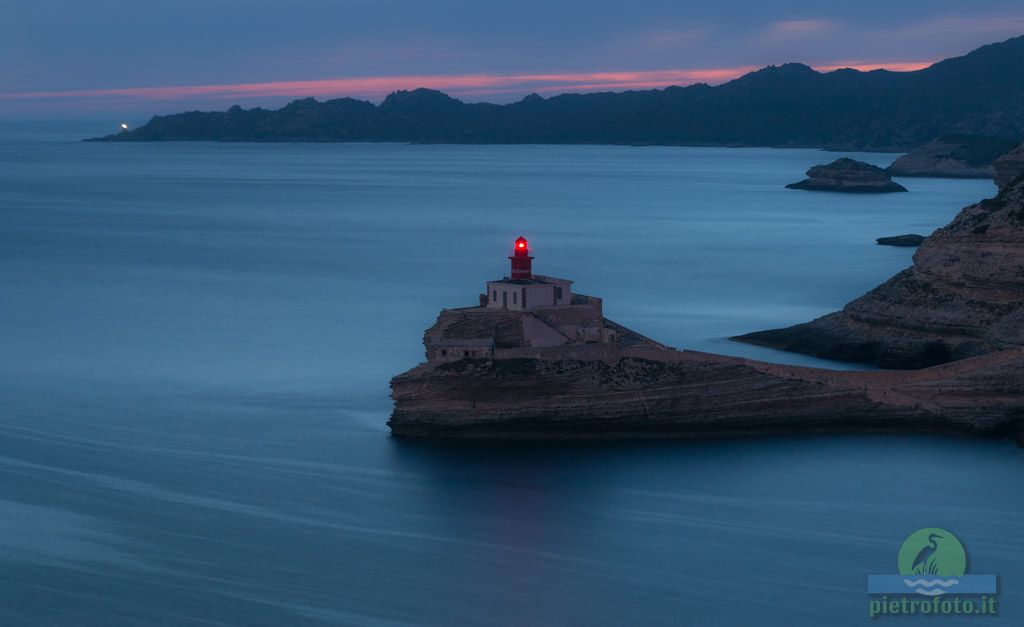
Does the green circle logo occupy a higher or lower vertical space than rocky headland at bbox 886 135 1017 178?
lower

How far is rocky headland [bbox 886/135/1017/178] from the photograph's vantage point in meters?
140

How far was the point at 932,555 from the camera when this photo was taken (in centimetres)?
2158

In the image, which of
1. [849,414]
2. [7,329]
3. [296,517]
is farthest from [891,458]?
[7,329]

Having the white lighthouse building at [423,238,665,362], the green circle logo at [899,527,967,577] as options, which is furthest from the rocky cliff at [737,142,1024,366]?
the green circle logo at [899,527,967,577]

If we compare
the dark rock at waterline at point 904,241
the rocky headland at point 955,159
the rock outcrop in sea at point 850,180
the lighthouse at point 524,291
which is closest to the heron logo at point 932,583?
the lighthouse at point 524,291

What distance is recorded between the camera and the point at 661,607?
774 inches

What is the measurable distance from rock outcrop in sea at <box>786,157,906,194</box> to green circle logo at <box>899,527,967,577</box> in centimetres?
9677

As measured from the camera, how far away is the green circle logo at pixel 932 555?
21.0 metres

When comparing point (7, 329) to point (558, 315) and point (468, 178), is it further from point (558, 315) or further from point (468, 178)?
point (468, 178)

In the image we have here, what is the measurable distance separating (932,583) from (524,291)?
32.2 feet

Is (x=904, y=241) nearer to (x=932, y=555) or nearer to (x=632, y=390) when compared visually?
(x=632, y=390)

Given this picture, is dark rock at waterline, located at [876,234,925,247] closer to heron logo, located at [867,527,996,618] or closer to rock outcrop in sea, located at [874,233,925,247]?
rock outcrop in sea, located at [874,233,925,247]

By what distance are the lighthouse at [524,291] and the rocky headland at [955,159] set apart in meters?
A: 116

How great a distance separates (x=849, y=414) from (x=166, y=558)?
41.6 ft
